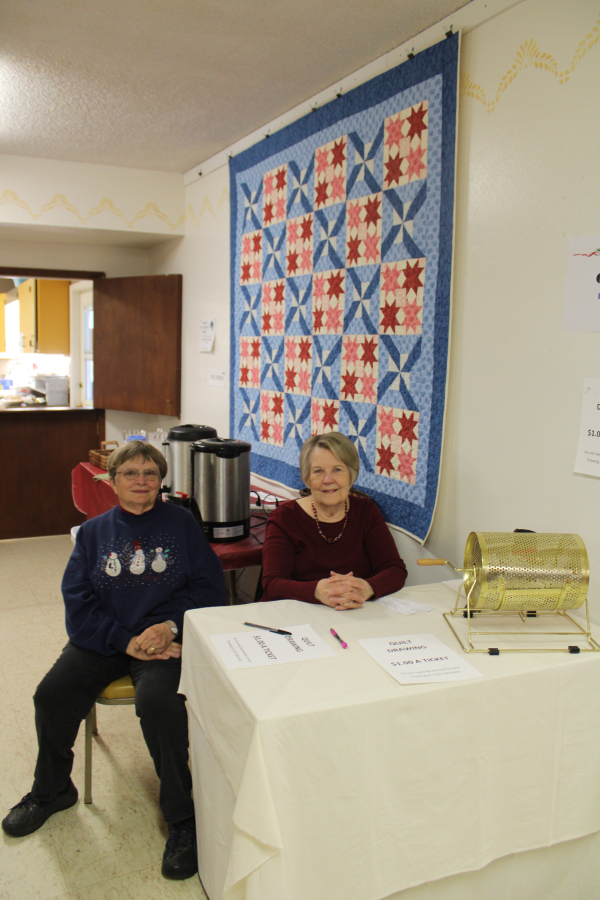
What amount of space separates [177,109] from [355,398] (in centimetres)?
153

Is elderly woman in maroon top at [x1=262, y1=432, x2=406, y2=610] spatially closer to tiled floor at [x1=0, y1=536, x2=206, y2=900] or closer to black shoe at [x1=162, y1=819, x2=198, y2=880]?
black shoe at [x1=162, y1=819, x2=198, y2=880]

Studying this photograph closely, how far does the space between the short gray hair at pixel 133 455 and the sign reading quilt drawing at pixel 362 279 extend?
78 cm

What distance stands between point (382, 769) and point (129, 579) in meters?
1.05

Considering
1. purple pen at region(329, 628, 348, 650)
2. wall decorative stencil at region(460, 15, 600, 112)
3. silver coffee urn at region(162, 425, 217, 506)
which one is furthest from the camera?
silver coffee urn at region(162, 425, 217, 506)

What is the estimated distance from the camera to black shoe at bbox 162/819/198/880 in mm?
1738

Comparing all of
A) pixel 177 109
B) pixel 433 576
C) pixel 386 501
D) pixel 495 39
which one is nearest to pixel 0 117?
pixel 177 109

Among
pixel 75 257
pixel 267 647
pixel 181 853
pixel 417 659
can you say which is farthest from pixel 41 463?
pixel 417 659

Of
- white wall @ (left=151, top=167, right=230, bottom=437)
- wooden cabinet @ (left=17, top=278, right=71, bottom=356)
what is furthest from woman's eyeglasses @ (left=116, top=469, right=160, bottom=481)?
wooden cabinet @ (left=17, top=278, right=71, bottom=356)

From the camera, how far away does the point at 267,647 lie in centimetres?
145

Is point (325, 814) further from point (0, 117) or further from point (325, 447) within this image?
point (0, 117)

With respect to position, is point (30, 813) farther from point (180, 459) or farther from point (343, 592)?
point (180, 459)

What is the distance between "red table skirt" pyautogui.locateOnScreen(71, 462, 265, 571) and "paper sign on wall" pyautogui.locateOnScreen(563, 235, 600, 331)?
132 centimetres

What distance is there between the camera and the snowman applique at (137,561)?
204 cm

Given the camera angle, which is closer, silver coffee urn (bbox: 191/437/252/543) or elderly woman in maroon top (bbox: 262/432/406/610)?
elderly woman in maroon top (bbox: 262/432/406/610)
